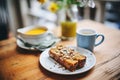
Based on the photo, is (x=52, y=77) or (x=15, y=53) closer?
(x=52, y=77)

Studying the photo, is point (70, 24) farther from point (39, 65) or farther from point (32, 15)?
point (32, 15)

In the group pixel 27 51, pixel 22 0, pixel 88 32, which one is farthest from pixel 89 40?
→ pixel 22 0

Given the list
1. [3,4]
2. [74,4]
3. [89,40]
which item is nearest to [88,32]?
[89,40]

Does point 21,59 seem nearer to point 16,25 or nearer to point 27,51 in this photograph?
point 27,51

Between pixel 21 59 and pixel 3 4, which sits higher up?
pixel 3 4

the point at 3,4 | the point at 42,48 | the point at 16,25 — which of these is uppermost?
the point at 3,4

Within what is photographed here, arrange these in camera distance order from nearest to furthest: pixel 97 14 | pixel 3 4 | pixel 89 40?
1. pixel 89 40
2. pixel 97 14
3. pixel 3 4

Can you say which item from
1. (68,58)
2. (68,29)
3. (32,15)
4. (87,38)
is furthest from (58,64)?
(32,15)

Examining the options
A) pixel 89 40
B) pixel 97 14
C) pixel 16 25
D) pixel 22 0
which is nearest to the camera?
pixel 89 40
